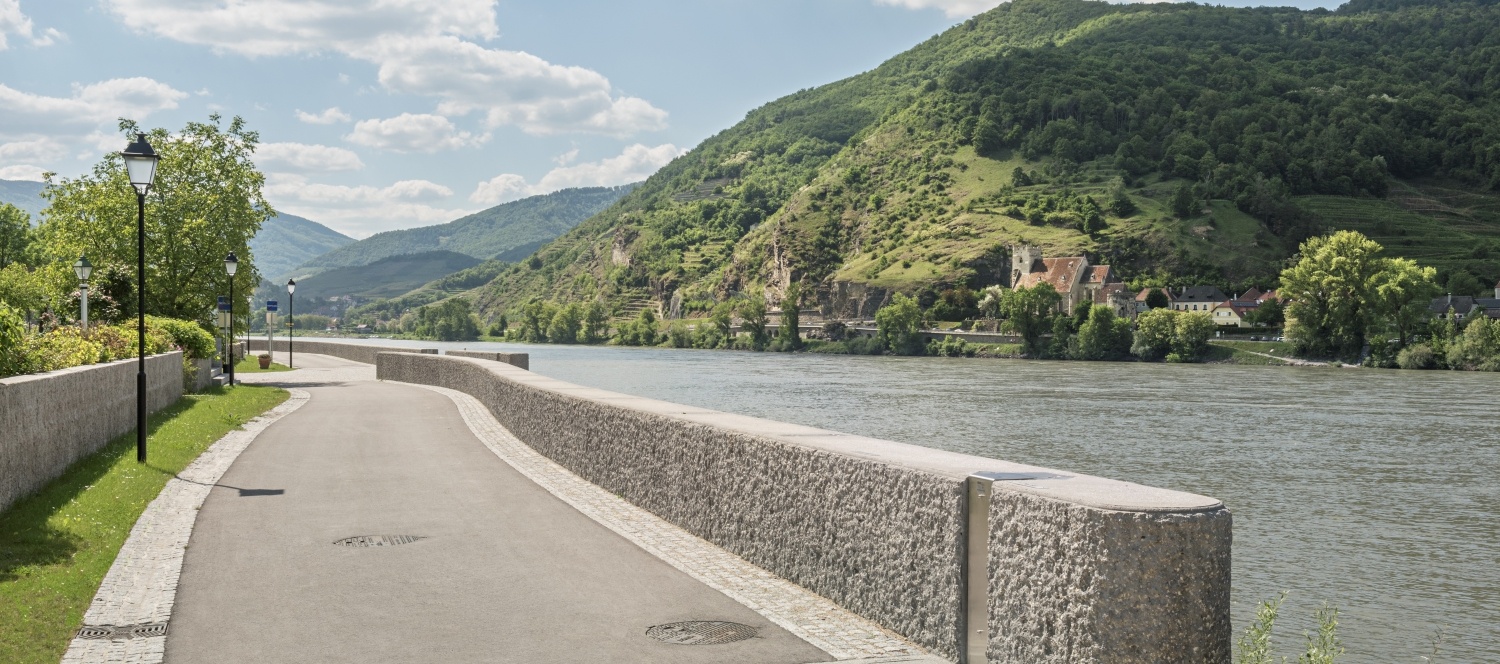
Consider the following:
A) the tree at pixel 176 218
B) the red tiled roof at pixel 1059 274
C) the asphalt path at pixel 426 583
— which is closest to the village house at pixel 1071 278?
the red tiled roof at pixel 1059 274

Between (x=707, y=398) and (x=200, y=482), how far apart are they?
1511 inches

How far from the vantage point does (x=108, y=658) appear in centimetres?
594

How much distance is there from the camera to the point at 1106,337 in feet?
306

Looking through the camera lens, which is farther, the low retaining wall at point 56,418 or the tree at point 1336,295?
the tree at point 1336,295

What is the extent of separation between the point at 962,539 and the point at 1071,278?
134227mm

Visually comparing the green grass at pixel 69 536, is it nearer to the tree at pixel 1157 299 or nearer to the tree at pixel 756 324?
the tree at pixel 756 324

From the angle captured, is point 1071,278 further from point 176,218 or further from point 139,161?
point 139,161

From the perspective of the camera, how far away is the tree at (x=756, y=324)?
132 meters

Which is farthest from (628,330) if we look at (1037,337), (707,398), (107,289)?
(107,289)

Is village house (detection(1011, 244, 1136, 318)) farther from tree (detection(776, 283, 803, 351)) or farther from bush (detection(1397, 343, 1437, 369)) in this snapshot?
bush (detection(1397, 343, 1437, 369))

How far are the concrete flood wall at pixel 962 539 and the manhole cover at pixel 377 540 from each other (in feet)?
7.24

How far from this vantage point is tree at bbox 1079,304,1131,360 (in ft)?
306

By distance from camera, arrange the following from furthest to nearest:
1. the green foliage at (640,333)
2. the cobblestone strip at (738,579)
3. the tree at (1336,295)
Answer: the green foliage at (640,333) → the tree at (1336,295) → the cobblestone strip at (738,579)

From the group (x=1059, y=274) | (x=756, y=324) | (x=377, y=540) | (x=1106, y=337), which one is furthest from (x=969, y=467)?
(x=1059, y=274)
